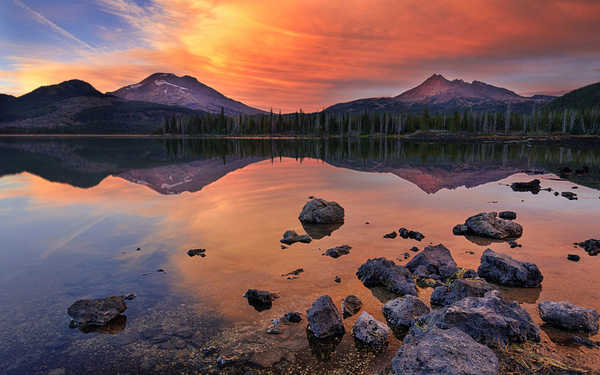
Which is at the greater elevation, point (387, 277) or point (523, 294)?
point (387, 277)

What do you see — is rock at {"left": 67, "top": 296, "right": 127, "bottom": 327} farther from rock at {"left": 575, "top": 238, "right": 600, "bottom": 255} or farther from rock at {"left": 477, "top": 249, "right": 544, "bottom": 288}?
rock at {"left": 575, "top": 238, "right": 600, "bottom": 255}

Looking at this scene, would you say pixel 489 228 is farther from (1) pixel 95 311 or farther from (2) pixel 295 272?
(1) pixel 95 311

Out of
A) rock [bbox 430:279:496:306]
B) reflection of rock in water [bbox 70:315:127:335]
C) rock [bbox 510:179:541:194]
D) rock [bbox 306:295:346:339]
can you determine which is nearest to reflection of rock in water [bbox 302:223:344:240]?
A: rock [bbox 430:279:496:306]

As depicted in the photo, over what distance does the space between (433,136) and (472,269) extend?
185323mm

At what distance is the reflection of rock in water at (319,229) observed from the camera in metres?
18.8

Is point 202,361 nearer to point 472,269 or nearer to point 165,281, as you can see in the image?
point 165,281

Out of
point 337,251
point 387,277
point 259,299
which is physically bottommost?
point 259,299

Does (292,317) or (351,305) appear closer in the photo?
(292,317)

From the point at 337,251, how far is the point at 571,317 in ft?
27.9

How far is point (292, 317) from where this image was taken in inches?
402

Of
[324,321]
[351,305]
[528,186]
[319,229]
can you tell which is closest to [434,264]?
[351,305]

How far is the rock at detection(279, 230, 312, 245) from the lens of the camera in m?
17.2

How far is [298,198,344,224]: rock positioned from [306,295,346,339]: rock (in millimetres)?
11273

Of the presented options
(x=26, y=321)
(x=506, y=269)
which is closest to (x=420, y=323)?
(x=506, y=269)
